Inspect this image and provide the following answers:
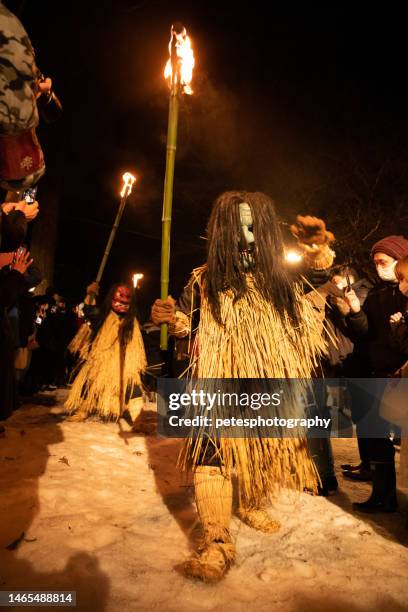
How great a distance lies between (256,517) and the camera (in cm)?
222

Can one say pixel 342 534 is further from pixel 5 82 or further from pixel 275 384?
pixel 5 82

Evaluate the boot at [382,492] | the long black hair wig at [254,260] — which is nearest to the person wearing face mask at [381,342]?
the boot at [382,492]

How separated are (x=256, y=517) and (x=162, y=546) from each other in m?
0.58

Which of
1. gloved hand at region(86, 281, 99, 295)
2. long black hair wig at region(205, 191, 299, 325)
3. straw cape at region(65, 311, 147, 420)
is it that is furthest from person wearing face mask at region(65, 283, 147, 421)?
long black hair wig at region(205, 191, 299, 325)

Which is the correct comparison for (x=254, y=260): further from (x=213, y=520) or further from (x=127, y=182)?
(x=127, y=182)

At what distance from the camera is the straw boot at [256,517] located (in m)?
2.18

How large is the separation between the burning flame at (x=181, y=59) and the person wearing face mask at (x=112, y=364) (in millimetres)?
3296

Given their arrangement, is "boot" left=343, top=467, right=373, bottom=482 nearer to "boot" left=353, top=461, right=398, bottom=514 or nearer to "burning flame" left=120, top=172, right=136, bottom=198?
"boot" left=353, top=461, right=398, bottom=514

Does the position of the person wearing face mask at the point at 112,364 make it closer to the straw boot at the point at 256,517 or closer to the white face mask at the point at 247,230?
the straw boot at the point at 256,517

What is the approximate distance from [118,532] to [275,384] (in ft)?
3.92

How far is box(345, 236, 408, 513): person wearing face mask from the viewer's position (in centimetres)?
249


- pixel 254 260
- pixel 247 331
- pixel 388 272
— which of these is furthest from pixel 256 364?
pixel 388 272

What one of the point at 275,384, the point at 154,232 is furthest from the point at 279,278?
the point at 154,232

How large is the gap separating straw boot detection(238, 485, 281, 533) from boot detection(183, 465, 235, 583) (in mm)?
329
